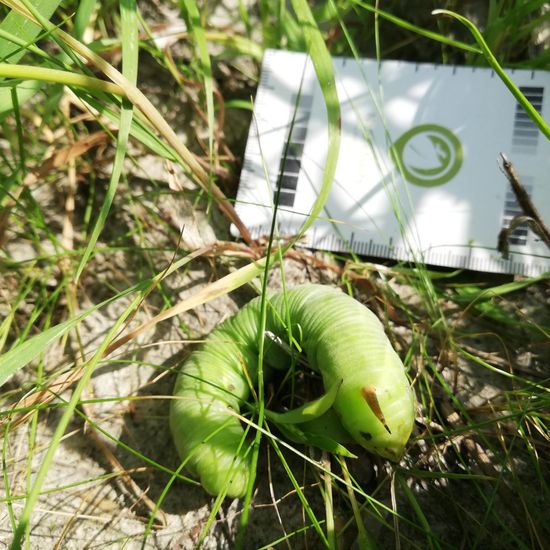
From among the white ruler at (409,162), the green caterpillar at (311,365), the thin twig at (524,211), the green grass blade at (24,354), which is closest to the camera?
the green grass blade at (24,354)

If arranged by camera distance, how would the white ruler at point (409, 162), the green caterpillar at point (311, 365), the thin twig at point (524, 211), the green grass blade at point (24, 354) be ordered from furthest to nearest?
1. the white ruler at point (409, 162)
2. the thin twig at point (524, 211)
3. the green caterpillar at point (311, 365)
4. the green grass blade at point (24, 354)

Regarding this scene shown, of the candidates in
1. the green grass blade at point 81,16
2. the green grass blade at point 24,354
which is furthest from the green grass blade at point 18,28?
the green grass blade at point 24,354

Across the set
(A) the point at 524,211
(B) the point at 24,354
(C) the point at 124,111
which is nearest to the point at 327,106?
(C) the point at 124,111

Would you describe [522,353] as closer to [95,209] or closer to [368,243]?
[368,243]

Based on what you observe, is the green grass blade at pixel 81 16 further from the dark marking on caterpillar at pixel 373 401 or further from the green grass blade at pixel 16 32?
the dark marking on caterpillar at pixel 373 401

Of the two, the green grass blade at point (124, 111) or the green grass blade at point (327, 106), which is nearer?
the green grass blade at point (124, 111)

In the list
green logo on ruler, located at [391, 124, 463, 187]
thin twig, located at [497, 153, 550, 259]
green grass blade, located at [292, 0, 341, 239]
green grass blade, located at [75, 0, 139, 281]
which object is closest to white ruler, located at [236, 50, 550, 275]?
green logo on ruler, located at [391, 124, 463, 187]

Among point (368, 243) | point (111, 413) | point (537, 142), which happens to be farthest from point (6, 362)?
point (537, 142)
